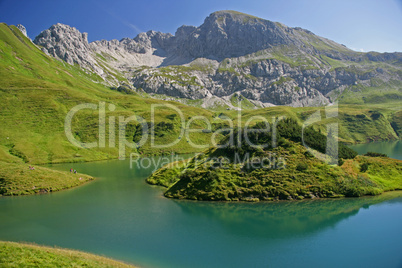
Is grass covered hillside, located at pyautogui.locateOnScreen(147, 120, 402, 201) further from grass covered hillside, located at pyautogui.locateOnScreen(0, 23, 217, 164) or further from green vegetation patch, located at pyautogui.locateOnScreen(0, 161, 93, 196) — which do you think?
grass covered hillside, located at pyautogui.locateOnScreen(0, 23, 217, 164)

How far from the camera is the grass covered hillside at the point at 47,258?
23828mm

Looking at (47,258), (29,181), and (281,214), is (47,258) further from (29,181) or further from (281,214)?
(29,181)

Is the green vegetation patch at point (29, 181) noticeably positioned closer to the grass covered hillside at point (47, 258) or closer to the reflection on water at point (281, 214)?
the reflection on water at point (281, 214)

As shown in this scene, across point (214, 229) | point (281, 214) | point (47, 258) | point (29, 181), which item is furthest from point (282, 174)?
point (29, 181)

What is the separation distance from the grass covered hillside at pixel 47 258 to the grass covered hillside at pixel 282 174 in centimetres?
2637

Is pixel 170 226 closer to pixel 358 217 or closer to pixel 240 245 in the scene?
pixel 240 245

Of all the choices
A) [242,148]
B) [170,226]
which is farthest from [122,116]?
[170,226]

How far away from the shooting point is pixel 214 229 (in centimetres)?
3800

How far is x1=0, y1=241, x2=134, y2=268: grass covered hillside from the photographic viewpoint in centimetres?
2383

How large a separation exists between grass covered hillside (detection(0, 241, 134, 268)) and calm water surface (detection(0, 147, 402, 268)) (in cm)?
254

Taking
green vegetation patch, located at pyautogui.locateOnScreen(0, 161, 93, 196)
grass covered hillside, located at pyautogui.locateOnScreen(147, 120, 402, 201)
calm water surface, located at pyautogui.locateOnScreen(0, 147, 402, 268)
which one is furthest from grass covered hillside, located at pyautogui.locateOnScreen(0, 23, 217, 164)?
grass covered hillside, located at pyautogui.locateOnScreen(147, 120, 402, 201)

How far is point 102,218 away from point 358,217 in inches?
1779

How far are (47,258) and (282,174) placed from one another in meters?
44.2

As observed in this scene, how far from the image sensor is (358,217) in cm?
4169
